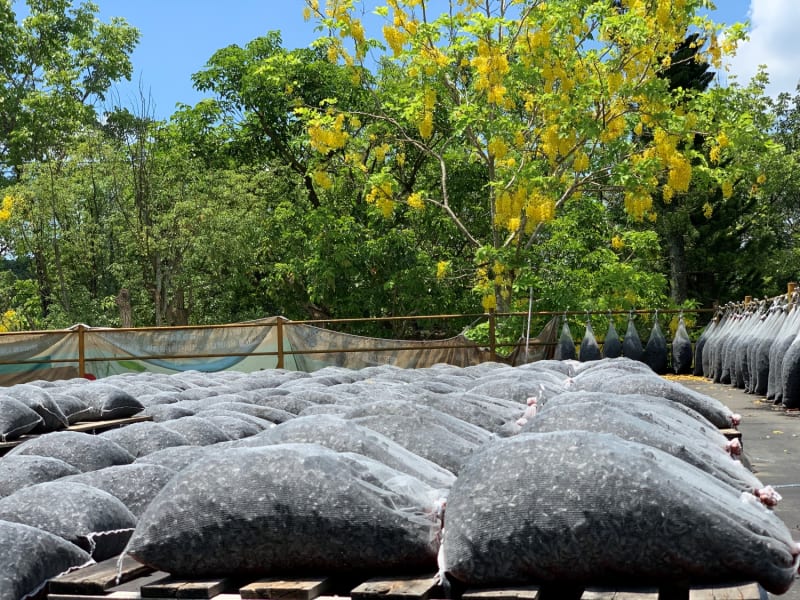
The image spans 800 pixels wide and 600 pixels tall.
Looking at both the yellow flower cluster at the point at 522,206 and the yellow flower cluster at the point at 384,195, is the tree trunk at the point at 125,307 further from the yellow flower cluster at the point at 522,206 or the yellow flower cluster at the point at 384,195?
the yellow flower cluster at the point at 522,206

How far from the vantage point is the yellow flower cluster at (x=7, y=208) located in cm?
2542

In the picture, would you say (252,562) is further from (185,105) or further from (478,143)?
(185,105)

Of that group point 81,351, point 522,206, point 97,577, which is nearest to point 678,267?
point 522,206

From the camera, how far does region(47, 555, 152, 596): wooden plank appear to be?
9.75 feet

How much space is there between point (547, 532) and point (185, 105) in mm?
27719

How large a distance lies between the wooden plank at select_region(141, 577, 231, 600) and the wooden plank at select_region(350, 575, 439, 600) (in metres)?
0.43

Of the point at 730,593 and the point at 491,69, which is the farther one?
the point at 491,69

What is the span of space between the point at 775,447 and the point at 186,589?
849cm

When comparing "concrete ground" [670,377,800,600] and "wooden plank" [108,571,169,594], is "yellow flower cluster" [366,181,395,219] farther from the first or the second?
"wooden plank" [108,571,169,594]

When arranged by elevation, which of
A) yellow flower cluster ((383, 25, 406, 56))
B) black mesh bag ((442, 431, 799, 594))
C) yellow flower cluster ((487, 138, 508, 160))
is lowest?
black mesh bag ((442, 431, 799, 594))

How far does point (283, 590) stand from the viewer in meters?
2.76

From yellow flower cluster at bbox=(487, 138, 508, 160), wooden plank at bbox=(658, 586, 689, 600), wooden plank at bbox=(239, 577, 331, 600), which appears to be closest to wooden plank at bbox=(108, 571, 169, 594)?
wooden plank at bbox=(239, 577, 331, 600)

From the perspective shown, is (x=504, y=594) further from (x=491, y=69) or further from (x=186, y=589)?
(x=491, y=69)

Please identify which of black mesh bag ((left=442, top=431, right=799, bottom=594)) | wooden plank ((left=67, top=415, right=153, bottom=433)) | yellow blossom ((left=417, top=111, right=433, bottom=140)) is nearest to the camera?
black mesh bag ((left=442, top=431, right=799, bottom=594))
